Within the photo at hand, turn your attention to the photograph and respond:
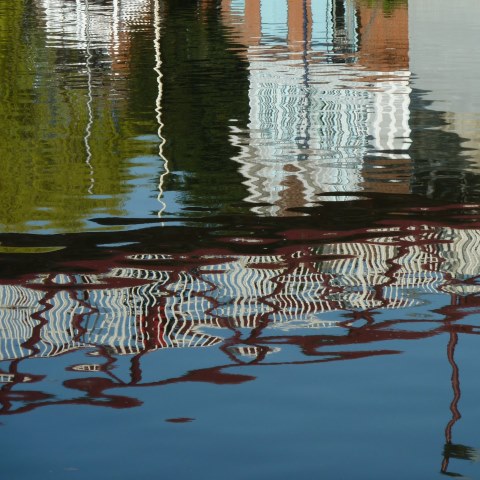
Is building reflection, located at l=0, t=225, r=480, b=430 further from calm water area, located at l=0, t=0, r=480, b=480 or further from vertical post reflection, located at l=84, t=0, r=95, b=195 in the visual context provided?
vertical post reflection, located at l=84, t=0, r=95, b=195

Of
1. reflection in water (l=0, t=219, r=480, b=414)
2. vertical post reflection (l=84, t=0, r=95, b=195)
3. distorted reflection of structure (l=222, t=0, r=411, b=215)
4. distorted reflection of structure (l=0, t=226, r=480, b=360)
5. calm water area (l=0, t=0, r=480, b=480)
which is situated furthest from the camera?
vertical post reflection (l=84, t=0, r=95, b=195)

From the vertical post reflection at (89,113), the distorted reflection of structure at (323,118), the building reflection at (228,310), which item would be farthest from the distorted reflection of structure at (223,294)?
the vertical post reflection at (89,113)

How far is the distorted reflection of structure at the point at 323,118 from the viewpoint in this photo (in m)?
16.4

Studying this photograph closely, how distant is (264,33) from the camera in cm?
5069

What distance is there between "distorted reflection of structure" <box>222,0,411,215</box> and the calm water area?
87mm

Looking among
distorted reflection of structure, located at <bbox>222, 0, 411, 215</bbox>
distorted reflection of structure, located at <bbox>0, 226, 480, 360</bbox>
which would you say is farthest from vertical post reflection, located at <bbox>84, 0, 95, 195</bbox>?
distorted reflection of structure, located at <bbox>0, 226, 480, 360</bbox>

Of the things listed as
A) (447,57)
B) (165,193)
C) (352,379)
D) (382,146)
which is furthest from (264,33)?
(352,379)

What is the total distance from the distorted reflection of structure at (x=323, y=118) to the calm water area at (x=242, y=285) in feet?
0.28

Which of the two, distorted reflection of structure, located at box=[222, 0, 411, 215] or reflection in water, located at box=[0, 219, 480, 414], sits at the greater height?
distorted reflection of structure, located at box=[222, 0, 411, 215]

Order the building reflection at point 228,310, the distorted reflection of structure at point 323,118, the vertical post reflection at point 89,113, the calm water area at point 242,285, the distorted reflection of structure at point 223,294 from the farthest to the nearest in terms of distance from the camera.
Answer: the vertical post reflection at point 89,113 → the distorted reflection of structure at point 323,118 → the distorted reflection of structure at point 223,294 → the building reflection at point 228,310 → the calm water area at point 242,285

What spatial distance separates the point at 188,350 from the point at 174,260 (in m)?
2.98

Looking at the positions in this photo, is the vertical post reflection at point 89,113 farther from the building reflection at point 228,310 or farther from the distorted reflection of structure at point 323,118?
the building reflection at point 228,310

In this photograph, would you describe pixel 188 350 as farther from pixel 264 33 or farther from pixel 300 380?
pixel 264 33

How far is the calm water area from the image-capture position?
7156 mm
